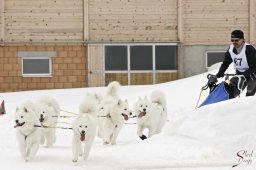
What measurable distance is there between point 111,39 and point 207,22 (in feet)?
12.9

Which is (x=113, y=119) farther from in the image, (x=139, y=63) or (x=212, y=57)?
(x=212, y=57)

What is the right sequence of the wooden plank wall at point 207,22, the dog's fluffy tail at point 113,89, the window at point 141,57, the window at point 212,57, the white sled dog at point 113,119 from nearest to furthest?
the white sled dog at point 113,119
the dog's fluffy tail at point 113,89
the window at point 141,57
the wooden plank wall at point 207,22
the window at point 212,57

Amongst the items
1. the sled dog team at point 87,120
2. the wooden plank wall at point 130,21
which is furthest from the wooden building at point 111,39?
the sled dog team at point 87,120

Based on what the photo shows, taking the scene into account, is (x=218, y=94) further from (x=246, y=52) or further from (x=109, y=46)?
(x=109, y=46)

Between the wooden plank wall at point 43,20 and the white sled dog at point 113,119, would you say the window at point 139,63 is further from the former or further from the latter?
the white sled dog at point 113,119

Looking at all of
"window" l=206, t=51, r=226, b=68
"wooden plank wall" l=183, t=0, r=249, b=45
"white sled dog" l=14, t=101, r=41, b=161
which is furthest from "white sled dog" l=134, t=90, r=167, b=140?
"window" l=206, t=51, r=226, b=68

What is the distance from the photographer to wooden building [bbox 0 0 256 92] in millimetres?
19906

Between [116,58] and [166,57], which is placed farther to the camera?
[166,57]

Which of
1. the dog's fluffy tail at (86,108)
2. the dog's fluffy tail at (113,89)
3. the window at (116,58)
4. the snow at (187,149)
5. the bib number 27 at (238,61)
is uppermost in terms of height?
the window at (116,58)

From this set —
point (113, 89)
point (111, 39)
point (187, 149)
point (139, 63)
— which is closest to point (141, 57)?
point (139, 63)

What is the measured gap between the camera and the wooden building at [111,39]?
1991 cm

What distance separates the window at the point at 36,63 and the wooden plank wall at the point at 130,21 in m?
1.91

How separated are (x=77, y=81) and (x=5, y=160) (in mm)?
12951

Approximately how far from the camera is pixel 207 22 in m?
20.7
